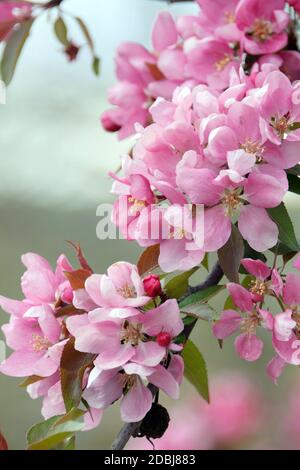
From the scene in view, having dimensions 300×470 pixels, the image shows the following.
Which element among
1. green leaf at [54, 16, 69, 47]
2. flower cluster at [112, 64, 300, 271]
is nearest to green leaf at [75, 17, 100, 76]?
green leaf at [54, 16, 69, 47]

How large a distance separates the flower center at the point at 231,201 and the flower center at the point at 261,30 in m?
0.32

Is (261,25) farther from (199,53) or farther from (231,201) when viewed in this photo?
(231,201)

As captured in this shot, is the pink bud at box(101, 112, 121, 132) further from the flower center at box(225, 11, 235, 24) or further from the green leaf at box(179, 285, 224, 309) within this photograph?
the green leaf at box(179, 285, 224, 309)

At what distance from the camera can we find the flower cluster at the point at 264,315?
685mm

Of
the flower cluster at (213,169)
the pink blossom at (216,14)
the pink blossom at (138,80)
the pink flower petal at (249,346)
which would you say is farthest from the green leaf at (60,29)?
the pink flower petal at (249,346)

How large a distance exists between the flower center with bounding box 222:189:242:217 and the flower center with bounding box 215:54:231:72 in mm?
292

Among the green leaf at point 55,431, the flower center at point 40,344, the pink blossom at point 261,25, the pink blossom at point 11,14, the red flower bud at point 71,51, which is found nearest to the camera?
the green leaf at point 55,431

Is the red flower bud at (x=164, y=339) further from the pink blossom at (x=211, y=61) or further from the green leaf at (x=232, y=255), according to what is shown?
the pink blossom at (x=211, y=61)

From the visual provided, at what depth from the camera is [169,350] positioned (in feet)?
2.23

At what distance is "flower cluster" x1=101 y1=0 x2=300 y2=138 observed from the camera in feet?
3.07

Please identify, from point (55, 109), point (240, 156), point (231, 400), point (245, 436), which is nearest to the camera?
point (240, 156)
